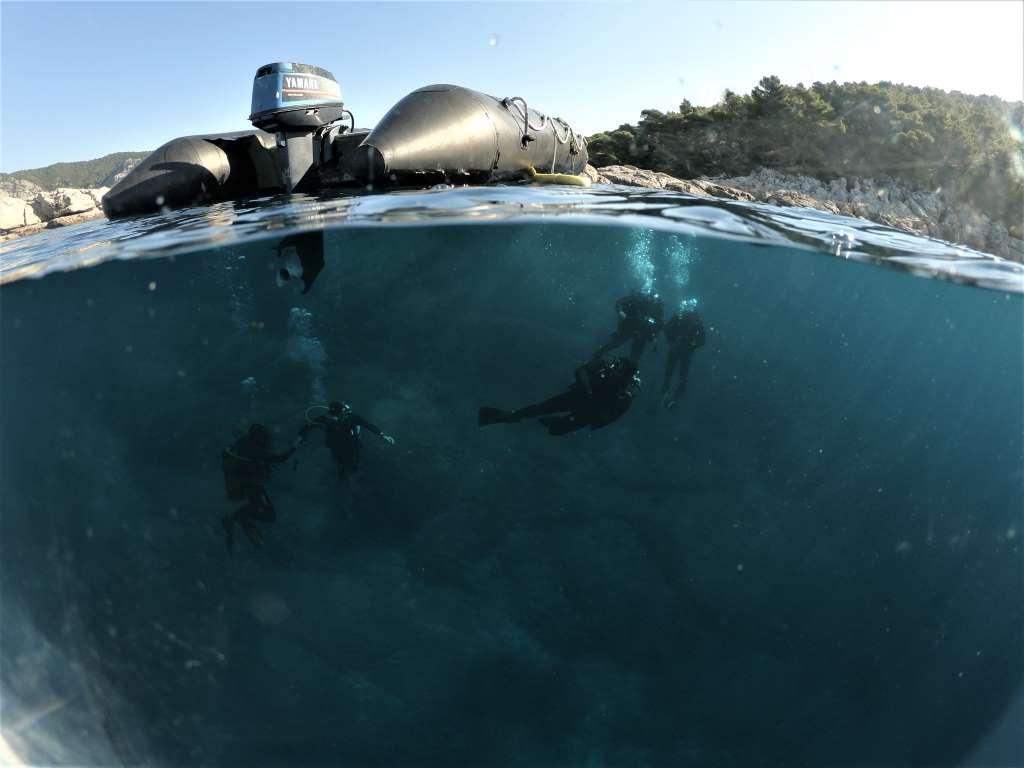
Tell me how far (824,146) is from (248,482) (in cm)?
2343

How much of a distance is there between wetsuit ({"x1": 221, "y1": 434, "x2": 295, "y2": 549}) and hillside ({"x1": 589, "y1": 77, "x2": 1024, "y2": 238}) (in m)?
18.2

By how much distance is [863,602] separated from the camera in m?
9.23

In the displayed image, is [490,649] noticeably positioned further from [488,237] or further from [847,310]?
[847,310]

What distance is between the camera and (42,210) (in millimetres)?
13992

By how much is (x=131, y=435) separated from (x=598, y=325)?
37.6 ft

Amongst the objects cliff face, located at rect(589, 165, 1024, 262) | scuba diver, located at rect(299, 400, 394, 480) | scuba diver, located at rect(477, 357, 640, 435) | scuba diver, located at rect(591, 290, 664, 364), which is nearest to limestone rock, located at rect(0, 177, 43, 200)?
scuba diver, located at rect(299, 400, 394, 480)

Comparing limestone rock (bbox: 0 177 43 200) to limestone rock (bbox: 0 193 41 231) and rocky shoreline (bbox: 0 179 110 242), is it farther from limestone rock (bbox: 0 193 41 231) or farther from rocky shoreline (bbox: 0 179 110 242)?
limestone rock (bbox: 0 193 41 231)

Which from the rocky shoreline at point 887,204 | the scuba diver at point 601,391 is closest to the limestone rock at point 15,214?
the scuba diver at point 601,391

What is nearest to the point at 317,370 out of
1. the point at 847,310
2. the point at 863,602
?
the point at 863,602

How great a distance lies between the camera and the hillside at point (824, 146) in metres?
23.7

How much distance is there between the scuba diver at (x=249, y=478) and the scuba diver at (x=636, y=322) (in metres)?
5.10

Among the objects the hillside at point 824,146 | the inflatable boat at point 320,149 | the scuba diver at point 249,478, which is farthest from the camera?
the hillside at point 824,146

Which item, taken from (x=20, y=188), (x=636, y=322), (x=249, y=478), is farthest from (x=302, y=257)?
(x=20, y=188)

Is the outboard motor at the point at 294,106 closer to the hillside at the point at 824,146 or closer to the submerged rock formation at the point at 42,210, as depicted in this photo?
the submerged rock formation at the point at 42,210
